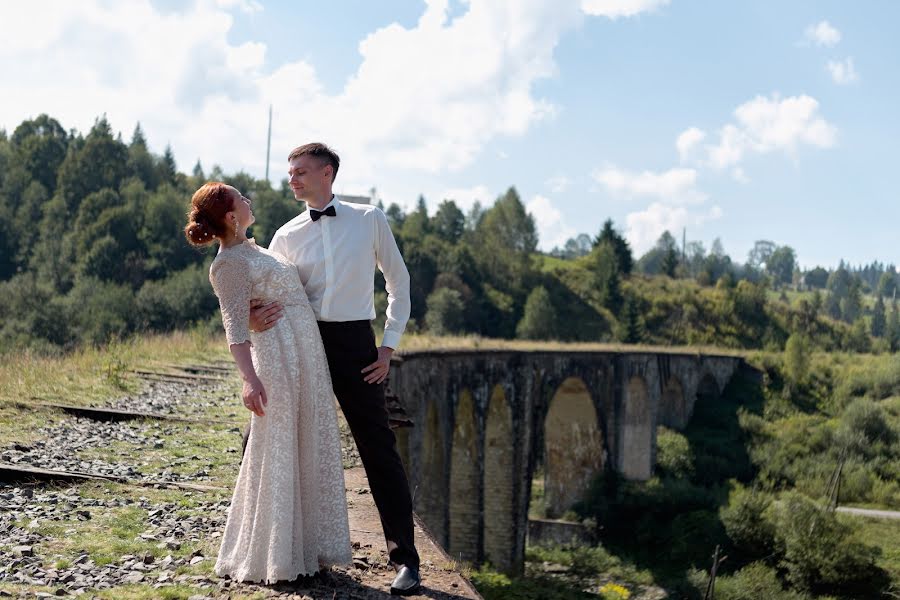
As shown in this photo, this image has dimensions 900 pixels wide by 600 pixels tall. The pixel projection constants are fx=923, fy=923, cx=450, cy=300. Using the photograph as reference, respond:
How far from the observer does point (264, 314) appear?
386 centimetres

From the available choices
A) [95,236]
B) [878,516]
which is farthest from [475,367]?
[95,236]

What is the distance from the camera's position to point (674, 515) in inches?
1216

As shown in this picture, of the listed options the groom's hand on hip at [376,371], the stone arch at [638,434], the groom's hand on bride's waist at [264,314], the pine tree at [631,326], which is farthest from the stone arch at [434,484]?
the pine tree at [631,326]

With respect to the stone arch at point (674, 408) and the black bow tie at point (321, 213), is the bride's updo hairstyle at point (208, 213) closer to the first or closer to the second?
the black bow tie at point (321, 213)

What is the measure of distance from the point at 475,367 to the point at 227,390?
493 inches

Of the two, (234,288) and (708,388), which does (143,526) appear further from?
(708,388)

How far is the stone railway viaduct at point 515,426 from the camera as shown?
2091cm

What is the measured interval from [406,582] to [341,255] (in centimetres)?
140

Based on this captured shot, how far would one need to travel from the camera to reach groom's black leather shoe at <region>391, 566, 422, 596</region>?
3.79 metres

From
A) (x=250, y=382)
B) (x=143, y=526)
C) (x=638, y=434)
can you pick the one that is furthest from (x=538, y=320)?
(x=250, y=382)

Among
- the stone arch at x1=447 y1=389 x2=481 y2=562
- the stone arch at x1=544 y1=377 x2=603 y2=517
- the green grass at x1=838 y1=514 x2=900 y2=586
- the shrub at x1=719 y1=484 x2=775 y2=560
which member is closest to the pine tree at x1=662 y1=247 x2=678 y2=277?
the stone arch at x1=544 y1=377 x2=603 y2=517

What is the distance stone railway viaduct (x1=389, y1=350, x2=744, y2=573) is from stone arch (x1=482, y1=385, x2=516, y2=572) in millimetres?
29

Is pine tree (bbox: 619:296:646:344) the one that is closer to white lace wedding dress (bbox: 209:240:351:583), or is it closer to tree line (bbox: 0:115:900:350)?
tree line (bbox: 0:115:900:350)

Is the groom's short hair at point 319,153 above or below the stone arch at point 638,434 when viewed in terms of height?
above
